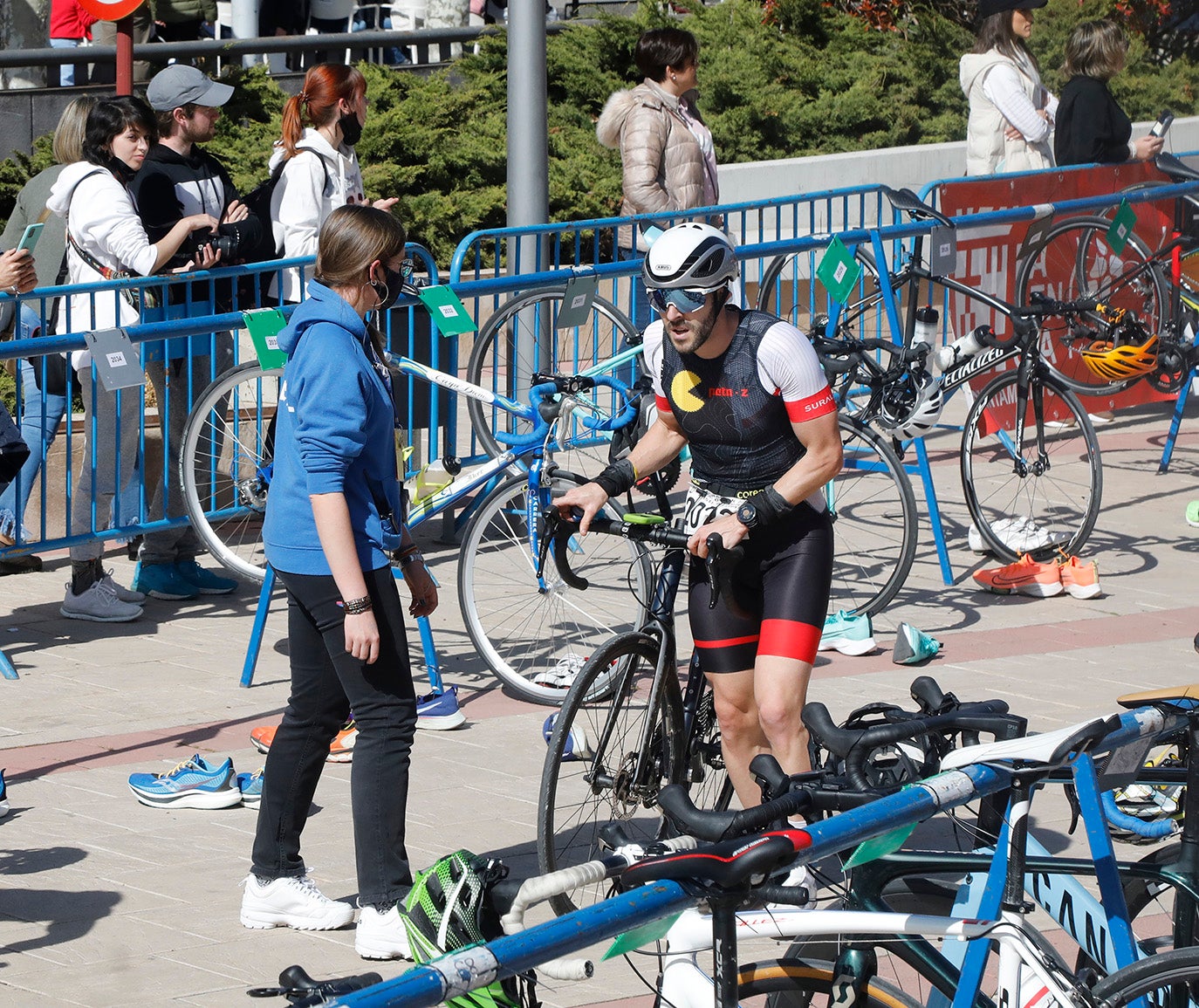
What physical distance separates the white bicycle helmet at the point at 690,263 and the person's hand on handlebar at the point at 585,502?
618 mm

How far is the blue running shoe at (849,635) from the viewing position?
759 cm

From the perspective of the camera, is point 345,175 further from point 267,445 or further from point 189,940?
point 189,940

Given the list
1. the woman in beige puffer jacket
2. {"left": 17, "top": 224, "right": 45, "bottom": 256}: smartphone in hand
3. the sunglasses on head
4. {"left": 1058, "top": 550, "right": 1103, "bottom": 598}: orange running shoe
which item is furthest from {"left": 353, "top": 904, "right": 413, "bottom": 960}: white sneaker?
the woman in beige puffer jacket

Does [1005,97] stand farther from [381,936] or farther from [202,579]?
[381,936]

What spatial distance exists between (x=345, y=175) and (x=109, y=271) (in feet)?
3.90

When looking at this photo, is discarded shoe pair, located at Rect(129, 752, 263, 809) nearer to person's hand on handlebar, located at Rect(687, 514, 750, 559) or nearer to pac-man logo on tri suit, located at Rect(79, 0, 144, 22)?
person's hand on handlebar, located at Rect(687, 514, 750, 559)

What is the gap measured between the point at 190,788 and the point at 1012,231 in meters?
6.78

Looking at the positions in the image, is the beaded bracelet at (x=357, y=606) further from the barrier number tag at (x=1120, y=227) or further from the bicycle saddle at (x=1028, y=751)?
the barrier number tag at (x=1120, y=227)

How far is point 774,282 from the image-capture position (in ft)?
33.6

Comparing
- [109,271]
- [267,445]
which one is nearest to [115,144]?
[109,271]

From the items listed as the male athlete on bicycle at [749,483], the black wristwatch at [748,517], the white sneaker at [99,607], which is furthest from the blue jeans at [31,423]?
the black wristwatch at [748,517]

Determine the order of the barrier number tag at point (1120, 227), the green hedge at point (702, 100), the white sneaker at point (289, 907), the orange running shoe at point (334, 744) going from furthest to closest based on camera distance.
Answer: the green hedge at point (702, 100)
the barrier number tag at point (1120, 227)
the orange running shoe at point (334, 744)
the white sneaker at point (289, 907)

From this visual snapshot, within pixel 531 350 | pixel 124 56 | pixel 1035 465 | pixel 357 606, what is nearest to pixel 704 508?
pixel 357 606

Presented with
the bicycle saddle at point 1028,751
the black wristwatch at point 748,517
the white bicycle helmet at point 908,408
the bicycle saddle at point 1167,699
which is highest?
the bicycle saddle at point 1028,751
